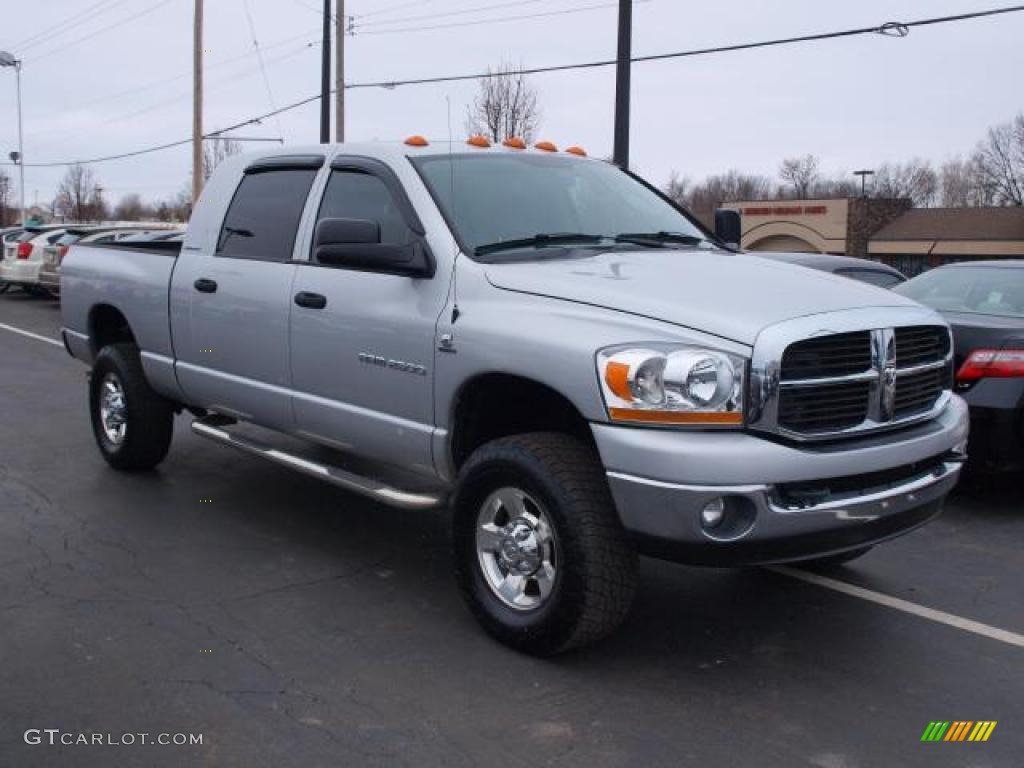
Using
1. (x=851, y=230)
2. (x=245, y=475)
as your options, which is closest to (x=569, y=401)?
(x=245, y=475)

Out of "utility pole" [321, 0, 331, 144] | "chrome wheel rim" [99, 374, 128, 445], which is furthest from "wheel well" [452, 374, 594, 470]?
"utility pole" [321, 0, 331, 144]

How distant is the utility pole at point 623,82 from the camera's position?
50.9 ft

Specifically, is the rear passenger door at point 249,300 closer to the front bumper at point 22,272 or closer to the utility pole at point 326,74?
the front bumper at point 22,272

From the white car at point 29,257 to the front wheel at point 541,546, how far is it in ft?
63.6

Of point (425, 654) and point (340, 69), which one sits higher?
point (340, 69)

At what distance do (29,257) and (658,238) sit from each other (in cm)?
1960

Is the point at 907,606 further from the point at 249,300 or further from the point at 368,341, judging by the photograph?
the point at 249,300

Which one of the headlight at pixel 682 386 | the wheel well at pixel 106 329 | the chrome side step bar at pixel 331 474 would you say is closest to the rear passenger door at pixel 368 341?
the chrome side step bar at pixel 331 474

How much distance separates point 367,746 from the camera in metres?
3.49

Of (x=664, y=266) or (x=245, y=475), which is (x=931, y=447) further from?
(x=245, y=475)

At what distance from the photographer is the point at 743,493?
12.0 feet

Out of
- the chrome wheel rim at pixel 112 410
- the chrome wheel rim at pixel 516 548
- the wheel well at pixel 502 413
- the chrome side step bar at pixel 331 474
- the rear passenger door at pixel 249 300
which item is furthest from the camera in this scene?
the chrome wheel rim at pixel 112 410

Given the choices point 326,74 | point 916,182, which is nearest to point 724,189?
point 916,182

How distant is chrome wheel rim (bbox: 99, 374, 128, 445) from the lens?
7.09 meters
